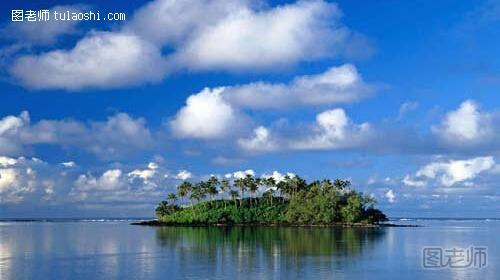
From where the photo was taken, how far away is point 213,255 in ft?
283

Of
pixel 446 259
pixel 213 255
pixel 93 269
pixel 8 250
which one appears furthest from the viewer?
pixel 8 250

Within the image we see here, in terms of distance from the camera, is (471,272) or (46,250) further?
(46,250)

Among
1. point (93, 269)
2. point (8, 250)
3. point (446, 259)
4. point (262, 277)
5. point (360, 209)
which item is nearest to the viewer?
point (262, 277)

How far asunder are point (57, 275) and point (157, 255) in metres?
23.7

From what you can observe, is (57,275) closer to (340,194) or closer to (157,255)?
(157,255)

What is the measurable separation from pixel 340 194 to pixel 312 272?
136577 millimetres

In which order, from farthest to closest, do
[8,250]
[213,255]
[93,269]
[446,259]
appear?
[8,250] < [213,255] < [446,259] < [93,269]

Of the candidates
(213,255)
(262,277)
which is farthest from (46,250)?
(262,277)

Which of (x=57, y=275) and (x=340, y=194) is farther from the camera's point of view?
(x=340, y=194)

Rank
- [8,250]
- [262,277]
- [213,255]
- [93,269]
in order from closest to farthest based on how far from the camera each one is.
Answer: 1. [262,277]
2. [93,269]
3. [213,255]
4. [8,250]

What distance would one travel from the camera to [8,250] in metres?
103

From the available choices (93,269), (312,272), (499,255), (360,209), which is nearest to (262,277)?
(312,272)

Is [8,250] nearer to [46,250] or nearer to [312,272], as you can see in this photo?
[46,250]

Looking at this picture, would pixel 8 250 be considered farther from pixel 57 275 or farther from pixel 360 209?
pixel 360 209
